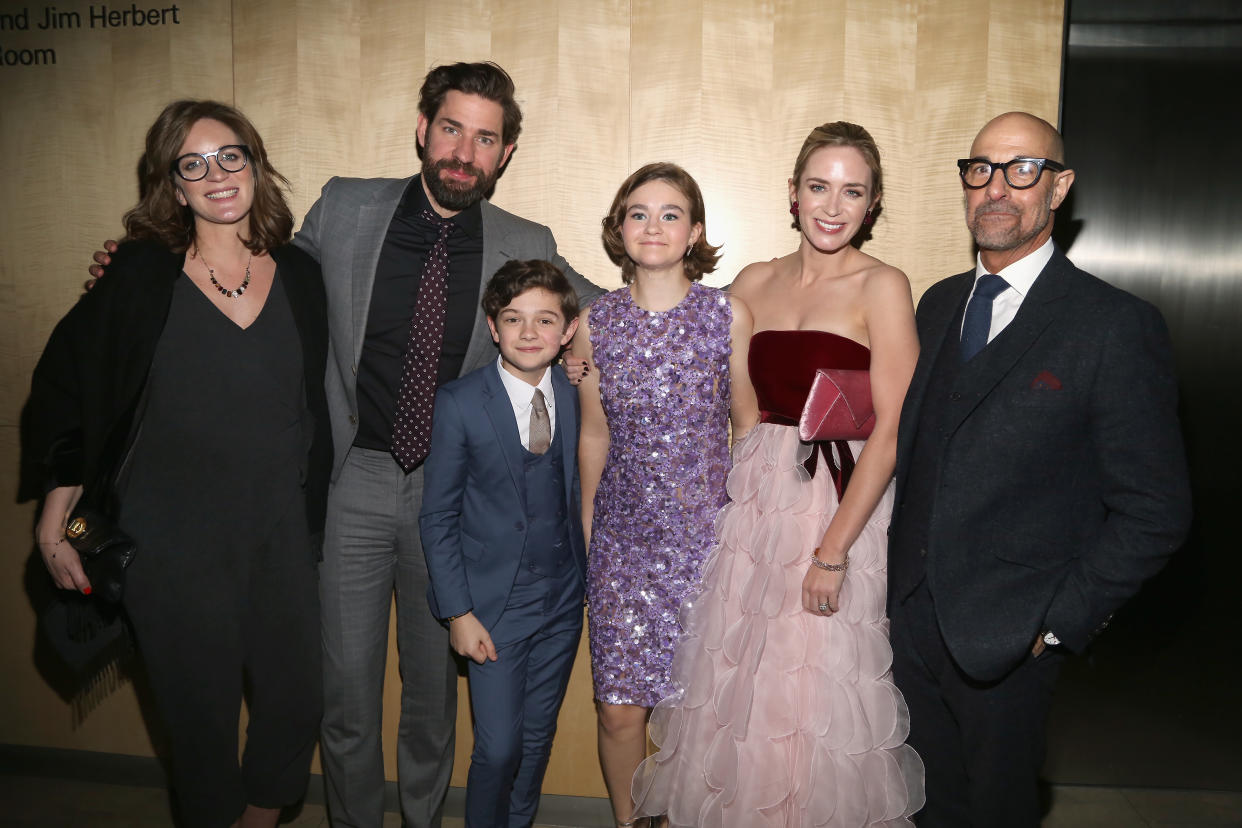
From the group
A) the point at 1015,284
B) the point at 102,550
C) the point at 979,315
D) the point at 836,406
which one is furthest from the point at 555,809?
the point at 1015,284

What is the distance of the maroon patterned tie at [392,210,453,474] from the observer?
249 cm

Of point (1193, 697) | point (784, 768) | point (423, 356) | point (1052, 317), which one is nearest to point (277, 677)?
point (423, 356)

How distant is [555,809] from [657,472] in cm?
162

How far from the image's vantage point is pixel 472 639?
2350mm

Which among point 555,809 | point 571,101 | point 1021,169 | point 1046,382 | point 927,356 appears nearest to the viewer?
point 1046,382

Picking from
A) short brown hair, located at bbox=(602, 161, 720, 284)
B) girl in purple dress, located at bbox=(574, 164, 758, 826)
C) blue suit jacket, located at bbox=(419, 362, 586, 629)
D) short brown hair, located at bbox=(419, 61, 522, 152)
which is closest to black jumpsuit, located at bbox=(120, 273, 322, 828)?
blue suit jacket, located at bbox=(419, 362, 586, 629)

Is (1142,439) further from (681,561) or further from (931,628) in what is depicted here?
(681,561)

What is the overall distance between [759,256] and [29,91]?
2.88 metres

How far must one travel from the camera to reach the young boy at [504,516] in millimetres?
2354

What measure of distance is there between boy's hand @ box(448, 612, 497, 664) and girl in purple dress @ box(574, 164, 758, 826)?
349 mm

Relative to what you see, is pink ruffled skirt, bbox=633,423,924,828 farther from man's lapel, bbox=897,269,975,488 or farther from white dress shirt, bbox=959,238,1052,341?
white dress shirt, bbox=959,238,1052,341

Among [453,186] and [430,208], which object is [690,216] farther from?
[430,208]

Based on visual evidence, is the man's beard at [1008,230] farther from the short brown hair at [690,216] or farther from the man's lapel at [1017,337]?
the short brown hair at [690,216]

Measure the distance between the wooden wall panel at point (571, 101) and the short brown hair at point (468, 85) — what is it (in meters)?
0.27
